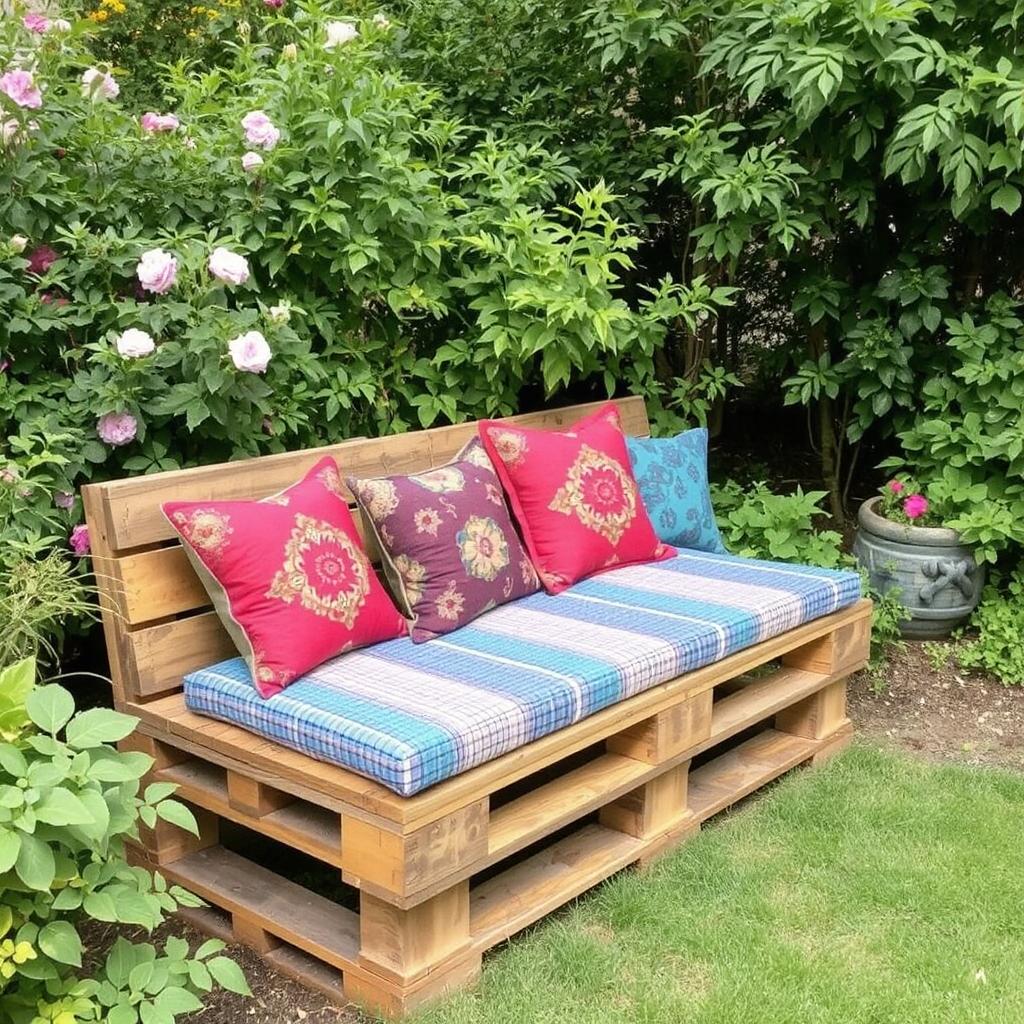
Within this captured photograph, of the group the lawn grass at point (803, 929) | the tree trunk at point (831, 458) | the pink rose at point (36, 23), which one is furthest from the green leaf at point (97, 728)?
the tree trunk at point (831, 458)

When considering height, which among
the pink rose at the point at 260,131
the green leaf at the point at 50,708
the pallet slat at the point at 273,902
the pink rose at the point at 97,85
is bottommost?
the pallet slat at the point at 273,902

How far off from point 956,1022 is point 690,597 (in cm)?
118

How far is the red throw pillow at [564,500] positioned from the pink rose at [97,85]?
1.27 metres

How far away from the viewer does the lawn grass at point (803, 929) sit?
2.12 meters

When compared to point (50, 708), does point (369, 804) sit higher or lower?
lower

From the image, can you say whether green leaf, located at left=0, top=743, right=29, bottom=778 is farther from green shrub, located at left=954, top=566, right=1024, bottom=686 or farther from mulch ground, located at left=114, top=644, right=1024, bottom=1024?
green shrub, located at left=954, top=566, right=1024, bottom=686

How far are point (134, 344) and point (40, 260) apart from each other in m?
0.47

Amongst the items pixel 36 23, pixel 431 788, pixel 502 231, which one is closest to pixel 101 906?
pixel 431 788

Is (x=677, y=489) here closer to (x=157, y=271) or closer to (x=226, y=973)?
(x=157, y=271)

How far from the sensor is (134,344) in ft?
8.17

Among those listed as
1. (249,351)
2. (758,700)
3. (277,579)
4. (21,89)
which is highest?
(21,89)

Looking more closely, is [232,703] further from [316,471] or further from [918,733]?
[918,733]

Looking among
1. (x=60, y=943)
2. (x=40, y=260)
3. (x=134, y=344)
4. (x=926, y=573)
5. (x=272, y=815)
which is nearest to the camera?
(x=60, y=943)

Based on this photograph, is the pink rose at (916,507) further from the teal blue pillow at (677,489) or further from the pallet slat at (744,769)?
the pallet slat at (744,769)
